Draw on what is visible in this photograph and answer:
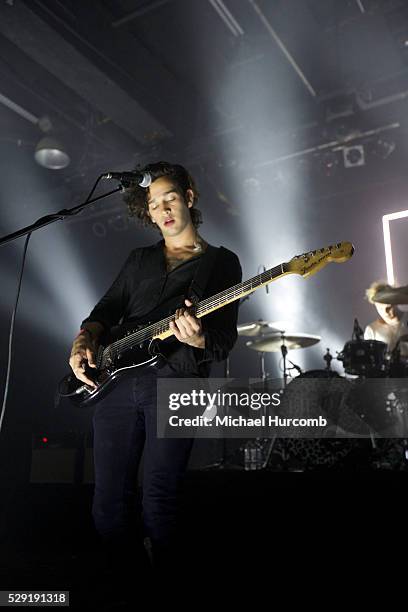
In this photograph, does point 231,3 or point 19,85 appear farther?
point 19,85

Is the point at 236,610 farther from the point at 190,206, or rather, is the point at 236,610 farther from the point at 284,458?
the point at 284,458

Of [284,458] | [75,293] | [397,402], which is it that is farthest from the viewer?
[75,293]

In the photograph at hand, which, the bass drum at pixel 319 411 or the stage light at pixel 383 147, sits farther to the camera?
the stage light at pixel 383 147

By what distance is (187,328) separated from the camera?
195 cm

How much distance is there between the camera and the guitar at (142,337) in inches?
82.7

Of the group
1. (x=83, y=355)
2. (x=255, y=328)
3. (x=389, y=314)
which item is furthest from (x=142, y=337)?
(x=389, y=314)

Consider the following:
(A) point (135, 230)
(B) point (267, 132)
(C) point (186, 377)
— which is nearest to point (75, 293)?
(A) point (135, 230)

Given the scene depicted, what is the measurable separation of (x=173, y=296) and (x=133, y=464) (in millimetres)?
751

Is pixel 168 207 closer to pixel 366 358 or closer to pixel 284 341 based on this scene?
pixel 366 358

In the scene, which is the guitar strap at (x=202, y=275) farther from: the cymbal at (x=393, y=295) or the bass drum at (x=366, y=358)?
the bass drum at (x=366, y=358)

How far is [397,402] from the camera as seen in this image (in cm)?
425

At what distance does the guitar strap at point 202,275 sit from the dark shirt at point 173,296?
0.07 ft

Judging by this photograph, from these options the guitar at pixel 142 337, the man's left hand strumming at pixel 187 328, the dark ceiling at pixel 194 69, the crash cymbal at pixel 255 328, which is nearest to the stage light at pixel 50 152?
the dark ceiling at pixel 194 69

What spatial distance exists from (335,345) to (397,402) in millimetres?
2998
